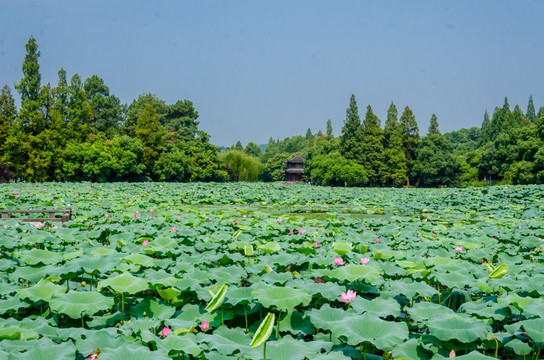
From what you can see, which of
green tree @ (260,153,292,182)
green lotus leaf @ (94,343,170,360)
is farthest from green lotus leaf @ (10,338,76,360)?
green tree @ (260,153,292,182)

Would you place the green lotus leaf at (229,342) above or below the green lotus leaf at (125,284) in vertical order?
below

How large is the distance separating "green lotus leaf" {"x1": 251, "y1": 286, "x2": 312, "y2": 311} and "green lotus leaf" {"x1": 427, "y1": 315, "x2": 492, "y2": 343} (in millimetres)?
678

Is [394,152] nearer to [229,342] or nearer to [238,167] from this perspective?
[238,167]

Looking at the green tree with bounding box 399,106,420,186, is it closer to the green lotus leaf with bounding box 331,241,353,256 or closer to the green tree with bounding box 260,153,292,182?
the green tree with bounding box 260,153,292,182

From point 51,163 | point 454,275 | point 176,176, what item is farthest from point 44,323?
point 176,176

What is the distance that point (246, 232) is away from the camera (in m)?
5.46

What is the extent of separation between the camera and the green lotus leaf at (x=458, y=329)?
196 cm

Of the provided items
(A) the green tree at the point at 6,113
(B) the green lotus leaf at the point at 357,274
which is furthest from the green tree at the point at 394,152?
(B) the green lotus leaf at the point at 357,274

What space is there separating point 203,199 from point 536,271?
12.0 meters

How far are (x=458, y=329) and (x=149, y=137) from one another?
29.7 m

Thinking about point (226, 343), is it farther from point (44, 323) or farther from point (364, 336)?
point (44, 323)

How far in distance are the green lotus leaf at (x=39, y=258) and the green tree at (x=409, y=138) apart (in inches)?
1442

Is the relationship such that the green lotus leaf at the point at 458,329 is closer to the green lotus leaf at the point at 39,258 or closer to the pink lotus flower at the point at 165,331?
the pink lotus flower at the point at 165,331

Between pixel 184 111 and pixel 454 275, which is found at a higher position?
pixel 184 111
